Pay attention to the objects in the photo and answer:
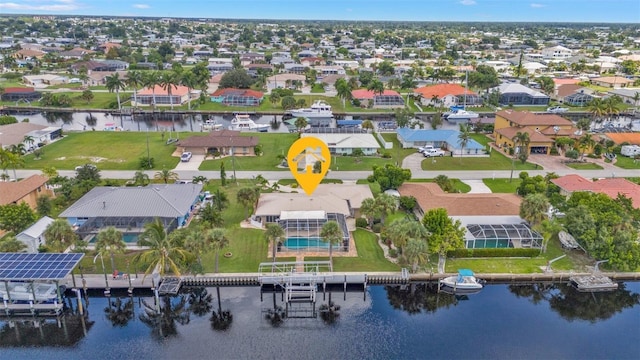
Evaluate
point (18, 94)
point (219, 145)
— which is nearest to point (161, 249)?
point (219, 145)

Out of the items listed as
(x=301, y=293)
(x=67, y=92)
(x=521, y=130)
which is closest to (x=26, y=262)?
(x=301, y=293)

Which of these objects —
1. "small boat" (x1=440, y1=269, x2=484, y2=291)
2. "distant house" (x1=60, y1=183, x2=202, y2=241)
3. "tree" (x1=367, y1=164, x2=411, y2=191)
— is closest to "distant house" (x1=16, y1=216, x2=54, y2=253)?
"distant house" (x1=60, y1=183, x2=202, y2=241)

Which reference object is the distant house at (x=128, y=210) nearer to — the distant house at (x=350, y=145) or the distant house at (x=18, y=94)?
the distant house at (x=350, y=145)

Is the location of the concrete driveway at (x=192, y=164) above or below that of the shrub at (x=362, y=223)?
above

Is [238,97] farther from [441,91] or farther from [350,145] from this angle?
[441,91]

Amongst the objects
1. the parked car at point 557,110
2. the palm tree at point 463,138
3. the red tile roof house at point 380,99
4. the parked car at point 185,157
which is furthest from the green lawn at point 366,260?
the parked car at point 557,110

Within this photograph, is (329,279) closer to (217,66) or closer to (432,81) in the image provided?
(432,81)

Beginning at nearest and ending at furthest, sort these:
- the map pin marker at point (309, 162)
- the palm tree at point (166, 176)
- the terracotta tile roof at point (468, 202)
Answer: the terracotta tile roof at point (468, 202) < the map pin marker at point (309, 162) < the palm tree at point (166, 176)
